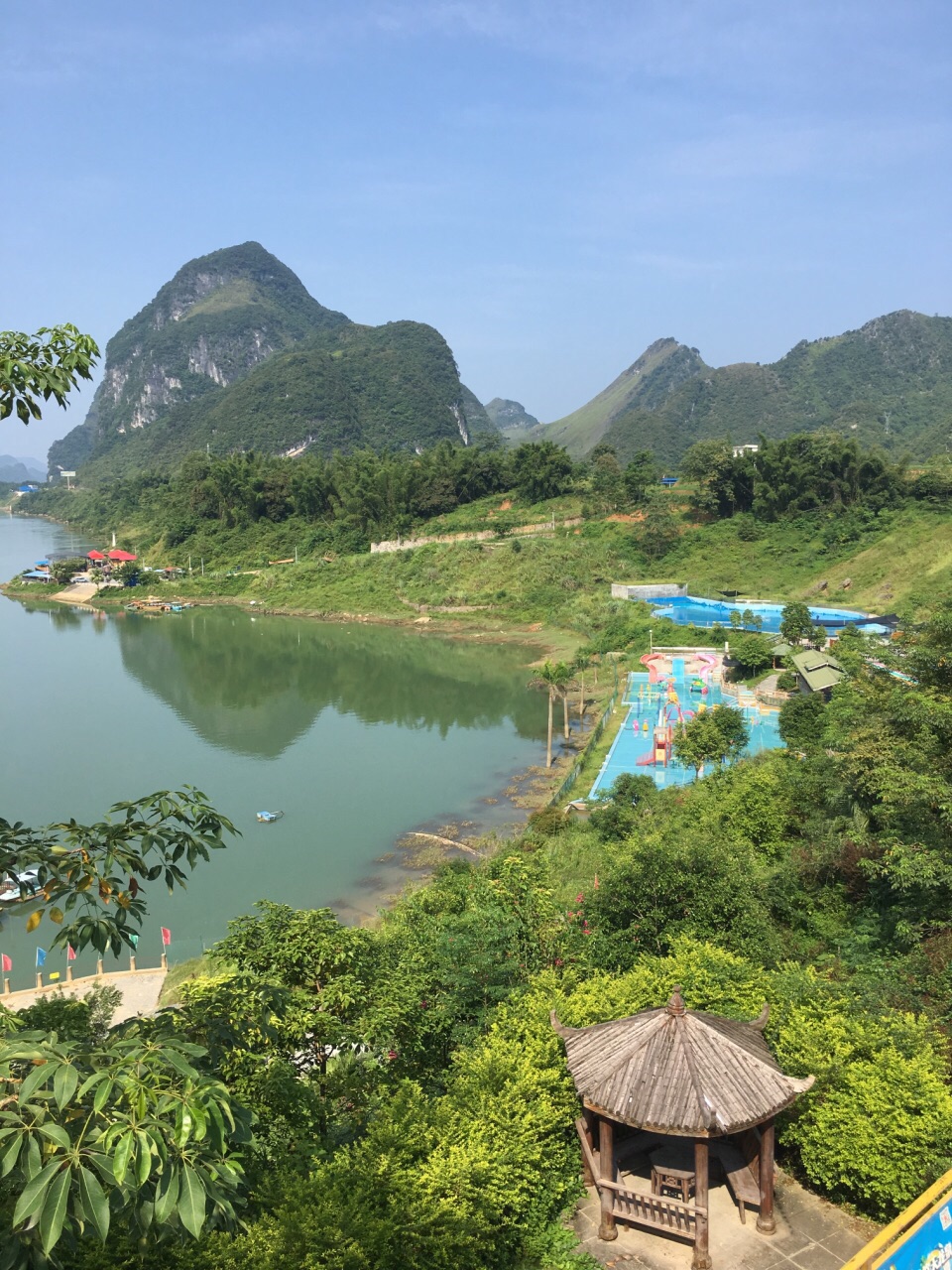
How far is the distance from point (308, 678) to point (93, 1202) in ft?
95.7

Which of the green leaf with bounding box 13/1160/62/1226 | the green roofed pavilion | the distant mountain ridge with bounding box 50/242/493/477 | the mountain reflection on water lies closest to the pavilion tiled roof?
the green leaf with bounding box 13/1160/62/1226

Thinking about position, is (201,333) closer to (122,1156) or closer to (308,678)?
(308,678)

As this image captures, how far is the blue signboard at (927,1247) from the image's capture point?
324 cm

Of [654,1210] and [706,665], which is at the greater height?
[654,1210]

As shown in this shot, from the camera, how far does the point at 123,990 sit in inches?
449

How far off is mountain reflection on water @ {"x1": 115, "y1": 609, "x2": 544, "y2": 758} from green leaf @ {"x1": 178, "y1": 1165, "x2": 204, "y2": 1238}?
20.5 m

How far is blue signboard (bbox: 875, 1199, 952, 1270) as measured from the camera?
10.6ft

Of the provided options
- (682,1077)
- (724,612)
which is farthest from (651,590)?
(682,1077)

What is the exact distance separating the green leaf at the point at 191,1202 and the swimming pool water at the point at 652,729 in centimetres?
1461

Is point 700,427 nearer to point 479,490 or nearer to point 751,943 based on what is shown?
point 479,490

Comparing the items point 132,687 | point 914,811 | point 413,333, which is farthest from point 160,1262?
point 413,333

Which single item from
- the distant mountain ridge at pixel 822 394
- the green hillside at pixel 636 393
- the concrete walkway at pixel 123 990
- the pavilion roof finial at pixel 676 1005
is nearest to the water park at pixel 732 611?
the concrete walkway at pixel 123 990

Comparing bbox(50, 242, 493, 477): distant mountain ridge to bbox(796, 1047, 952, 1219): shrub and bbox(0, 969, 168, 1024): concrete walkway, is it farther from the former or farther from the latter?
bbox(796, 1047, 952, 1219): shrub

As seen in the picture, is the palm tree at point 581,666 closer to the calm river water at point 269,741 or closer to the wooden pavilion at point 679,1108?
the calm river water at point 269,741
